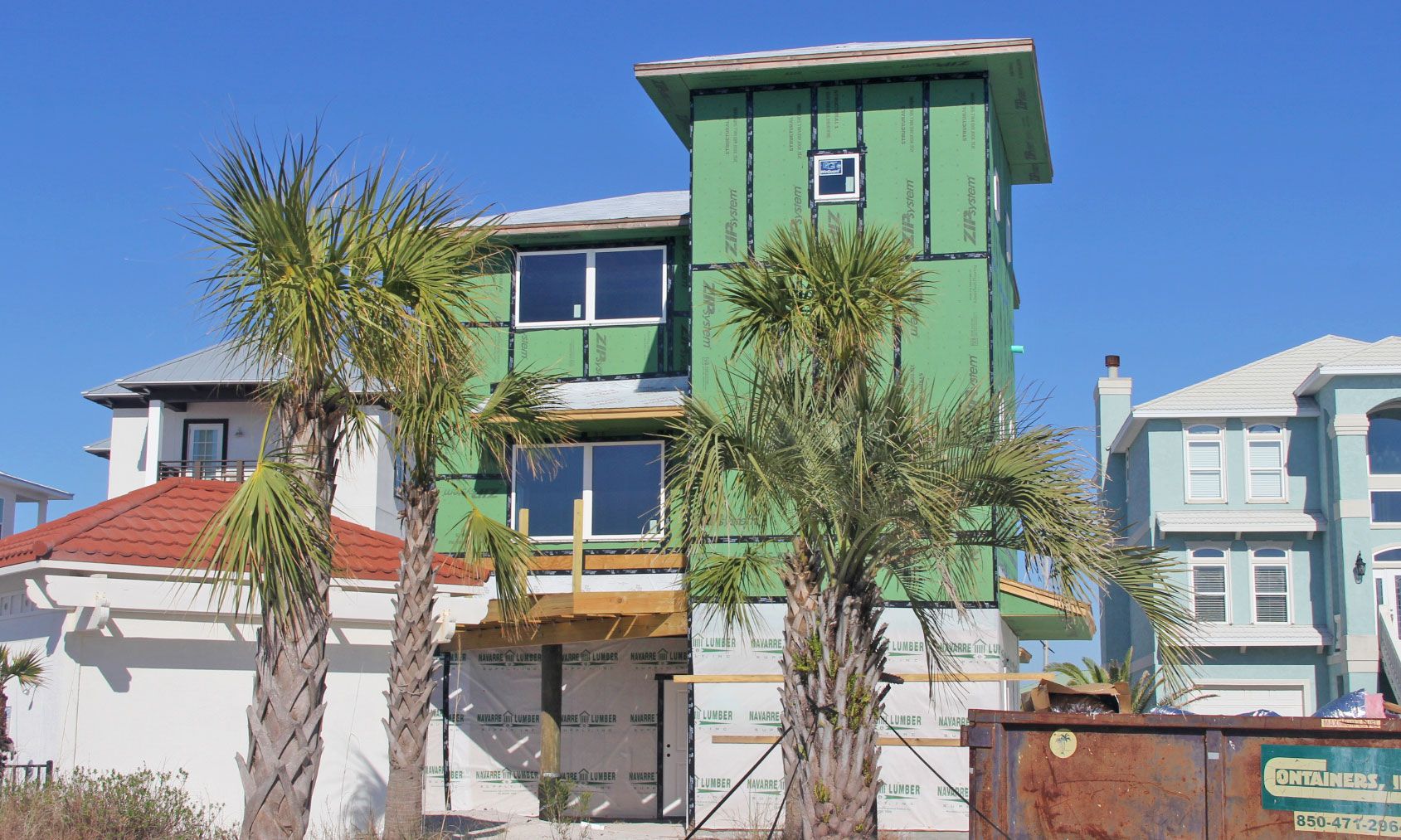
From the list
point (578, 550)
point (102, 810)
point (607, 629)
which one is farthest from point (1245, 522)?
point (102, 810)

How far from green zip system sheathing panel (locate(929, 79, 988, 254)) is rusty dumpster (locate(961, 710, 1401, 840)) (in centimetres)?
1160

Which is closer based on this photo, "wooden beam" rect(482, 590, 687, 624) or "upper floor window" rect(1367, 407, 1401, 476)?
"wooden beam" rect(482, 590, 687, 624)

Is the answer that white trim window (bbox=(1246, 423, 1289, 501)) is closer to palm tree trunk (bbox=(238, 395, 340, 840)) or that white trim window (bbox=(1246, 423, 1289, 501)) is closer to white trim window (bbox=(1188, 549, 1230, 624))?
white trim window (bbox=(1188, 549, 1230, 624))

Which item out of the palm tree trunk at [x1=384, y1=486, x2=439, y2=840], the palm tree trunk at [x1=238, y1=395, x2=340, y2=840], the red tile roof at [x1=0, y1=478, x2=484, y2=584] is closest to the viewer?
the palm tree trunk at [x1=238, y1=395, x2=340, y2=840]

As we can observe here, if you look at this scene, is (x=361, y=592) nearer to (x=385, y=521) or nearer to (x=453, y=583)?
(x=453, y=583)

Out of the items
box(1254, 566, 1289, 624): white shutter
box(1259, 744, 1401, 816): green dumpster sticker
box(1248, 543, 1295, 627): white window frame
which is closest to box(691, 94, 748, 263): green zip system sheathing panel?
box(1259, 744, 1401, 816): green dumpster sticker

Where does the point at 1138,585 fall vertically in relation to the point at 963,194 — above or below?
below

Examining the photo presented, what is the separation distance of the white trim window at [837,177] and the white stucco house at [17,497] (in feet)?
105

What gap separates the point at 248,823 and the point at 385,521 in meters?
17.9

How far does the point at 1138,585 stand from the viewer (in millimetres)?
13047

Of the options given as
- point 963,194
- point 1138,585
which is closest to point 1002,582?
point 963,194

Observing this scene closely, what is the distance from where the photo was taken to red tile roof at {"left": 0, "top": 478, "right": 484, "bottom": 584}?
15.9m

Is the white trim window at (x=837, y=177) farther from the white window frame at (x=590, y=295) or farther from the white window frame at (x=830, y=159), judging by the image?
the white window frame at (x=590, y=295)

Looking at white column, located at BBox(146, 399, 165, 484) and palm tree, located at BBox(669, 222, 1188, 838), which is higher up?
white column, located at BBox(146, 399, 165, 484)
